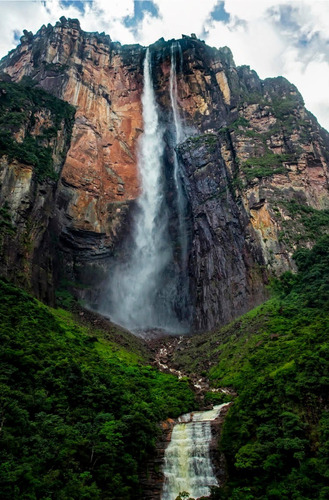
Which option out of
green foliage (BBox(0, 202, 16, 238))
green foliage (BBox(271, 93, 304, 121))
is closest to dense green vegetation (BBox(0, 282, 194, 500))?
green foliage (BBox(0, 202, 16, 238))

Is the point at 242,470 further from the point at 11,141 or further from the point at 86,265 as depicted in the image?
the point at 86,265

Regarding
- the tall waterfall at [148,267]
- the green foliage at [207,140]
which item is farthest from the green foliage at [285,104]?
the tall waterfall at [148,267]

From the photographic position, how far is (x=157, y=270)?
169 ft

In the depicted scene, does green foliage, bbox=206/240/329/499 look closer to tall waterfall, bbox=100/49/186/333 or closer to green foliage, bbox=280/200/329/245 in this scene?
green foliage, bbox=280/200/329/245

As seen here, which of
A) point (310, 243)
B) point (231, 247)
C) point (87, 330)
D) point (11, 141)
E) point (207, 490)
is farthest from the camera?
point (231, 247)

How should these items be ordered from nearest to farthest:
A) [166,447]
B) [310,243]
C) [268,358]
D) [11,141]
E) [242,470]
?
[242,470] → [166,447] → [268,358] → [11,141] → [310,243]

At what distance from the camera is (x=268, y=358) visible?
20.3m

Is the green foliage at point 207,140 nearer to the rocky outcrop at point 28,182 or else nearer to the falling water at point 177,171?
the falling water at point 177,171

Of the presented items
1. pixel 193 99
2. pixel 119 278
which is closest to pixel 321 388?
pixel 119 278

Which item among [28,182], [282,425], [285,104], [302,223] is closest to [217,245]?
[302,223]

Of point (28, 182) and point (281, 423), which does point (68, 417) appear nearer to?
point (281, 423)

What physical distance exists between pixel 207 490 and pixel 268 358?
8.04 m

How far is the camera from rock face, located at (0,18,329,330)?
42031mm

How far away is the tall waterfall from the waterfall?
85.6 ft
